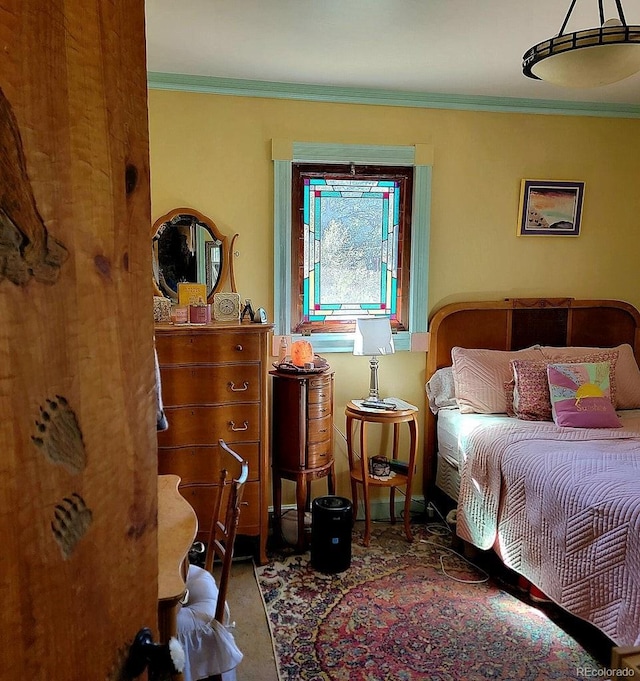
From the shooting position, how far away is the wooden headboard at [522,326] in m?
3.80

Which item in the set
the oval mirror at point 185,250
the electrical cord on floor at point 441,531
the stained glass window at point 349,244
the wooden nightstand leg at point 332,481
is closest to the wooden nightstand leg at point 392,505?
the electrical cord on floor at point 441,531

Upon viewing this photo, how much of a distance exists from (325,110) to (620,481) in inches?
98.6

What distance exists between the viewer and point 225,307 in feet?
10.7

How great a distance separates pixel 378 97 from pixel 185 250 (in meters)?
1.45

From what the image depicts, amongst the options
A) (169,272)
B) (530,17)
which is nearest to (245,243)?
(169,272)

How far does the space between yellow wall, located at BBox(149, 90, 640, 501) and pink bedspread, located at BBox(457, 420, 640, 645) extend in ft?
2.78

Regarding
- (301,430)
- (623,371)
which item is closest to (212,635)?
(301,430)

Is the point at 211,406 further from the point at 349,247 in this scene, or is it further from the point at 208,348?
the point at 349,247

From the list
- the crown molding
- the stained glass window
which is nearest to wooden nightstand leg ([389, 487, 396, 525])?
the stained glass window

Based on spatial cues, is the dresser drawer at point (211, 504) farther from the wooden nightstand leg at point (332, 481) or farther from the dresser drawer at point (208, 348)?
the dresser drawer at point (208, 348)

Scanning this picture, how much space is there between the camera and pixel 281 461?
11.0 ft

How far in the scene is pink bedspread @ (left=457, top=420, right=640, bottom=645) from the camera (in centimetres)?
221

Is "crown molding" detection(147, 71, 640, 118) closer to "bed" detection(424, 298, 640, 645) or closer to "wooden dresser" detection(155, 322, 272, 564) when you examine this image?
"bed" detection(424, 298, 640, 645)

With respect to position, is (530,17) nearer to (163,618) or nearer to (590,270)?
(590,270)
